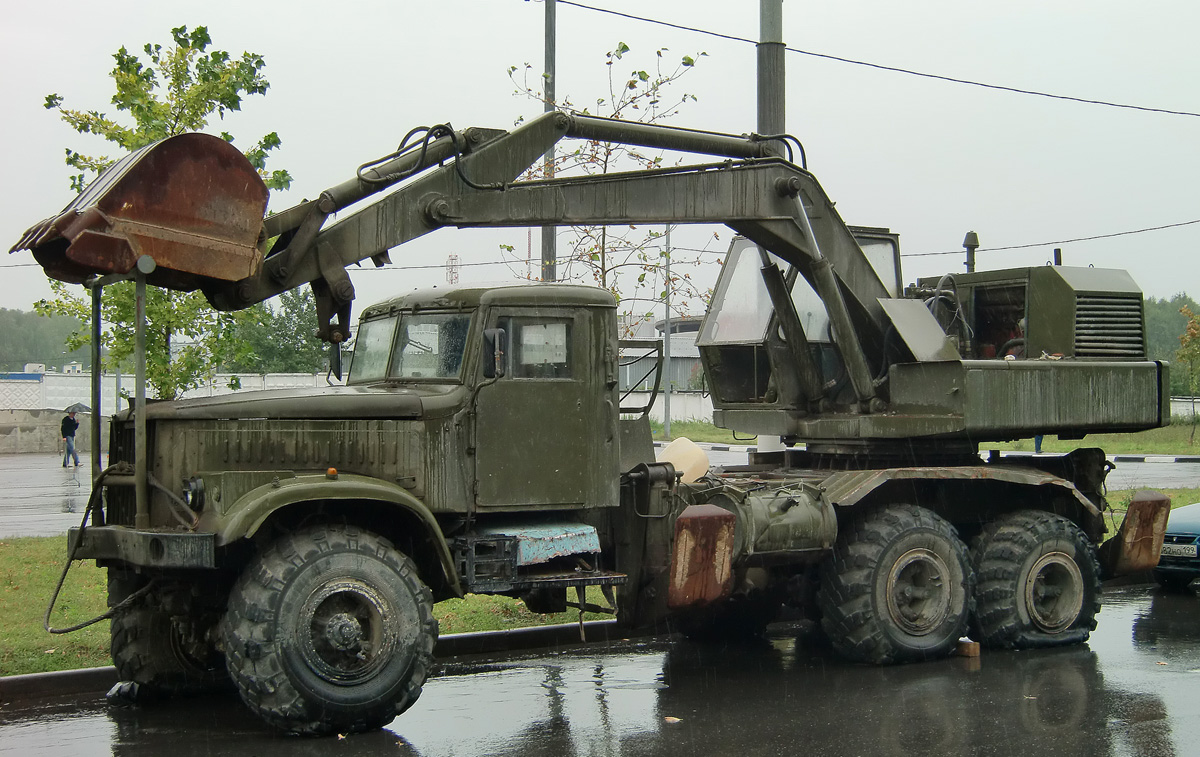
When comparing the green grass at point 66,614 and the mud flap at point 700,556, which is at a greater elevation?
the mud flap at point 700,556

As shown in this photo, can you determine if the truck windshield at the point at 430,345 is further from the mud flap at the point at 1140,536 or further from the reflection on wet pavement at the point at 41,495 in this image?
the reflection on wet pavement at the point at 41,495

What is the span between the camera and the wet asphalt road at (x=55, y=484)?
16422mm

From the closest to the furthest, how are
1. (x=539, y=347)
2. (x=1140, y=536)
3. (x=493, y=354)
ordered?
1. (x=493, y=354)
2. (x=539, y=347)
3. (x=1140, y=536)

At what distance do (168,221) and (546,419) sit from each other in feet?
8.40

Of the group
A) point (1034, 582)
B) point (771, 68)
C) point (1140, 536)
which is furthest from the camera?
point (771, 68)

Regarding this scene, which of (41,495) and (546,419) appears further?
(41,495)

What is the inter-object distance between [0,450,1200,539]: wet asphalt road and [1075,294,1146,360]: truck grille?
11407 millimetres

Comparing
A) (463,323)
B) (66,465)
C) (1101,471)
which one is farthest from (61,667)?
(66,465)

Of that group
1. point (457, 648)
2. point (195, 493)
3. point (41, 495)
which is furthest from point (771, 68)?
point (41, 495)

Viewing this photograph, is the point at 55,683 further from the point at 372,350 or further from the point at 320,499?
the point at 372,350

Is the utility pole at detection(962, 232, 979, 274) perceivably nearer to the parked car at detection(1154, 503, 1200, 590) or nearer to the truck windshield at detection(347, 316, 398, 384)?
the parked car at detection(1154, 503, 1200, 590)

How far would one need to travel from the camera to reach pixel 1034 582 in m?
9.52

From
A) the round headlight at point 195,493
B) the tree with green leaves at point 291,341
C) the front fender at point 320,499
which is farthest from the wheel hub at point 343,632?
the tree with green leaves at point 291,341

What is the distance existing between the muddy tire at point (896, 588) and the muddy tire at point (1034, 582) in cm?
31
